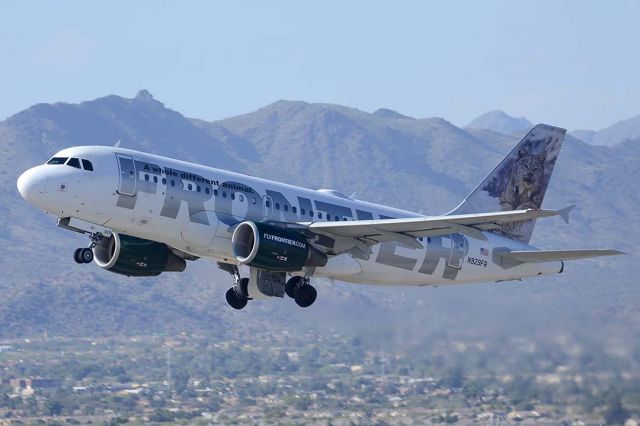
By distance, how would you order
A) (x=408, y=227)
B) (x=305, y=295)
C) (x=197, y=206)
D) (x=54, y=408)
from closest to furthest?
(x=197, y=206)
(x=408, y=227)
(x=305, y=295)
(x=54, y=408)

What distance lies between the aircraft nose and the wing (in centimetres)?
1025

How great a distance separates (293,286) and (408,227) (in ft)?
19.5

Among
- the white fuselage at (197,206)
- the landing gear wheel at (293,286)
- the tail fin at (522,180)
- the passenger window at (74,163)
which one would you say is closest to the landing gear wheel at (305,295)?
the landing gear wheel at (293,286)

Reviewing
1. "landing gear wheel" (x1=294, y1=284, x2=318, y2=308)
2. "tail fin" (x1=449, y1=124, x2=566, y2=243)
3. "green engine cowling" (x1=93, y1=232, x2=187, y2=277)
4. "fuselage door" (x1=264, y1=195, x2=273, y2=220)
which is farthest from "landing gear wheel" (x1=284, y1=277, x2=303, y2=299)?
"tail fin" (x1=449, y1=124, x2=566, y2=243)

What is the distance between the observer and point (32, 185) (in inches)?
1961

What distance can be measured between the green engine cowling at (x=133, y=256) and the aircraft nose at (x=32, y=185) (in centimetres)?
528

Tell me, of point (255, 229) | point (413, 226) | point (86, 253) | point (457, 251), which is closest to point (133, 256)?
point (86, 253)

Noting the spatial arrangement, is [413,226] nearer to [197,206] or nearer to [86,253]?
[197,206]

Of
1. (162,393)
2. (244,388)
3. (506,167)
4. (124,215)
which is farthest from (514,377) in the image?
(162,393)

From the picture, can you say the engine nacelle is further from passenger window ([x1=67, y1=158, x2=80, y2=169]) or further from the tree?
the tree

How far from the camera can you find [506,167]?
214ft

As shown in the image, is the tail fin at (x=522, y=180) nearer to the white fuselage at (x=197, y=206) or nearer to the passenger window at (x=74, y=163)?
the white fuselage at (x=197, y=206)

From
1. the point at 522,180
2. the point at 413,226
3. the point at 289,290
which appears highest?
the point at 522,180

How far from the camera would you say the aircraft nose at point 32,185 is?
49750mm
